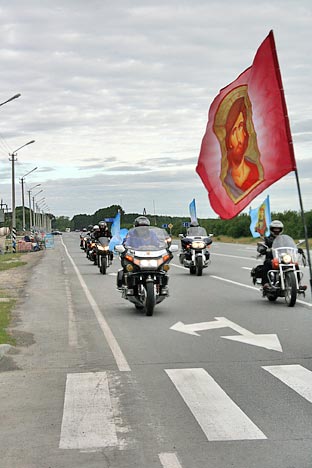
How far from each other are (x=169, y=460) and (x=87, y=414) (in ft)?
5.30

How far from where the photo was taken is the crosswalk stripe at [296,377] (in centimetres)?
782

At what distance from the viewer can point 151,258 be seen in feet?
48.5

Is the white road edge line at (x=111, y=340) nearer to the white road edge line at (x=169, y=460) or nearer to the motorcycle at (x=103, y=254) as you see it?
the white road edge line at (x=169, y=460)

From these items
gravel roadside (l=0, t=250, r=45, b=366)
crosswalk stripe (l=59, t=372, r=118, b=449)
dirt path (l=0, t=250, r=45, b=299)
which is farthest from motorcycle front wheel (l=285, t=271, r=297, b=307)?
dirt path (l=0, t=250, r=45, b=299)

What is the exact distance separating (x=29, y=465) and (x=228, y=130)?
4989 millimetres

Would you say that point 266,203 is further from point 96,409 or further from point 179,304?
point 96,409

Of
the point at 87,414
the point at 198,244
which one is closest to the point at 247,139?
the point at 87,414

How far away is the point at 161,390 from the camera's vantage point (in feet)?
26.2

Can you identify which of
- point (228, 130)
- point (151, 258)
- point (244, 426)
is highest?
point (228, 130)

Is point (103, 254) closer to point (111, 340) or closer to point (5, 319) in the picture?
point (5, 319)

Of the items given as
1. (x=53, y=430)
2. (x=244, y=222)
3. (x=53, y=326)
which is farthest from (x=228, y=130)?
(x=244, y=222)

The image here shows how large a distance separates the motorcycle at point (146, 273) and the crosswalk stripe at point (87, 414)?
18.2 ft

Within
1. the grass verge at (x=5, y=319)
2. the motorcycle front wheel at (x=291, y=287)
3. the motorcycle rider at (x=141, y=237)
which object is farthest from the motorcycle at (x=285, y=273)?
the grass verge at (x=5, y=319)

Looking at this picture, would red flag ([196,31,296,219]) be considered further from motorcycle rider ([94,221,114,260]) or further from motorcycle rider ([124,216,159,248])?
motorcycle rider ([94,221,114,260])
